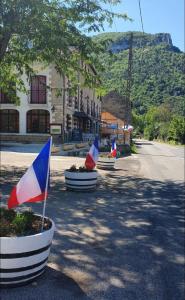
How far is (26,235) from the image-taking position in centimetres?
542

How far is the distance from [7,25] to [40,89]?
25592 mm

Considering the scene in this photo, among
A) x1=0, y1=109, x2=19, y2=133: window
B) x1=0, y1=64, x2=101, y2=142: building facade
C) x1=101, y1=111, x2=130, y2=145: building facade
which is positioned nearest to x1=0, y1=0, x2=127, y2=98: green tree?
x1=0, y1=64, x2=101, y2=142: building facade

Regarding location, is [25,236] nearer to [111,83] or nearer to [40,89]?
[40,89]

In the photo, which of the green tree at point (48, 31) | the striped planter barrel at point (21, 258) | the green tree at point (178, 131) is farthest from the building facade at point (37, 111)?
the green tree at point (178, 131)

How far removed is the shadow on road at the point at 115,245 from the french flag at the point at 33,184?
1070mm

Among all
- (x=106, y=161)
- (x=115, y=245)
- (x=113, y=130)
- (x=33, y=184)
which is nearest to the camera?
(x=33, y=184)

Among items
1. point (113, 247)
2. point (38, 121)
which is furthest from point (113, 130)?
point (113, 247)

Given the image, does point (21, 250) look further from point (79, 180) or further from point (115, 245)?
point (79, 180)

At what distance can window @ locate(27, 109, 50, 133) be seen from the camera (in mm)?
38875

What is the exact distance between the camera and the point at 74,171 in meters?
13.1

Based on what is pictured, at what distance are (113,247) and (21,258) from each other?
2.60 m

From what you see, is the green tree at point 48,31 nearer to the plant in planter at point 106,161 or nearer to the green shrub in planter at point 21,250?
the plant in planter at point 106,161

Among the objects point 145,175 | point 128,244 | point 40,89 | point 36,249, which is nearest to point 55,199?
point 128,244

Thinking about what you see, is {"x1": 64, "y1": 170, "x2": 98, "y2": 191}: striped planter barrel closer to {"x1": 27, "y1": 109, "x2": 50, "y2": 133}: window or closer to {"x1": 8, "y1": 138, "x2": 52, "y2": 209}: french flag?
{"x1": 8, "y1": 138, "x2": 52, "y2": 209}: french flag
